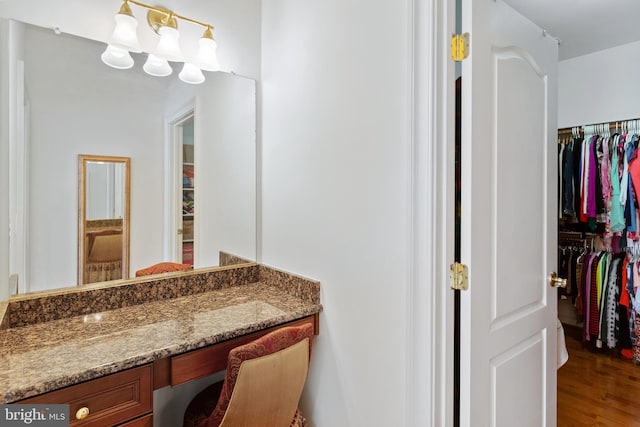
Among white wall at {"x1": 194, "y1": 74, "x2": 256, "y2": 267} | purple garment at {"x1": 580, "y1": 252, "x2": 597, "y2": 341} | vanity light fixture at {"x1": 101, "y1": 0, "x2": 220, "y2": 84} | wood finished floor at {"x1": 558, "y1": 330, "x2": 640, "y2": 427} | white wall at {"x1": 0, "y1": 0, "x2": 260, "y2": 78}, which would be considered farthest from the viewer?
purple garment at {"x1": 580, "y1": 252, "x2": 597, "y2": 341}

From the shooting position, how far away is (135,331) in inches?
45.6

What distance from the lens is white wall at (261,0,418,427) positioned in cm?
115

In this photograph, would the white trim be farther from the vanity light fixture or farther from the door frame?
the door frame

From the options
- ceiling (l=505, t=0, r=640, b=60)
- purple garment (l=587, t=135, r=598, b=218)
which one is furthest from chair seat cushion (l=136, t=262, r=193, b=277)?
purple garment (l=587, t=135, r=598, b=218)

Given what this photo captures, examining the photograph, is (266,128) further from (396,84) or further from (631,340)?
(631,340)

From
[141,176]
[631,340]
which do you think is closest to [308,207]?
[141,176]

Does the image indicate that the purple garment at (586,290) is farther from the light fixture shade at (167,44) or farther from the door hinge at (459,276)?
the light fixture shade at (167,44)

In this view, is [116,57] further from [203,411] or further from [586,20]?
[586,20]

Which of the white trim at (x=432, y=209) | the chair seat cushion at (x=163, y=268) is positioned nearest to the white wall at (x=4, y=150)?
the chair seat cushion at (x=163, y=268)

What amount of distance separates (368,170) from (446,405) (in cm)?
83

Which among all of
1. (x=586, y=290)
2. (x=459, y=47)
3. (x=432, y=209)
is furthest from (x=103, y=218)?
(x=586, y=290)

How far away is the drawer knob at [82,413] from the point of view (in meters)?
0.89

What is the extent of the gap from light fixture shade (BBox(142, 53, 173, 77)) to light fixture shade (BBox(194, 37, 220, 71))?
0.47 feet

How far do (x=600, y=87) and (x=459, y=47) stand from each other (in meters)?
3.00
